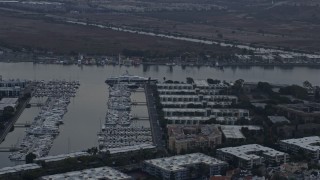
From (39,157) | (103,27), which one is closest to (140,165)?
(39,157)

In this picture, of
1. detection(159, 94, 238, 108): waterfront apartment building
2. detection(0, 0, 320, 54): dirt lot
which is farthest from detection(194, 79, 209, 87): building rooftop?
detection(0, 0, 320, 54): dirt lot

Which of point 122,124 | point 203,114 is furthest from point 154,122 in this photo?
point 203,114

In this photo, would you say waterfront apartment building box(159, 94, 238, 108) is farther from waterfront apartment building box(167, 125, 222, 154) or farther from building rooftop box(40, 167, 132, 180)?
building rooftop box(40, 167, 132, 180)

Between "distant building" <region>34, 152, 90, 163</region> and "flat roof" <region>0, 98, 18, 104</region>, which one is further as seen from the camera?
"flat roof" <region>0, 98, 18, 104</region>

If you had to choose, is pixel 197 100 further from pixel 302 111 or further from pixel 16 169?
pixel 16 169

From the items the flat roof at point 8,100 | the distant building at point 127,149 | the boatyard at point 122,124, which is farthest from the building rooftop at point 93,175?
the flat roof at point 8,100

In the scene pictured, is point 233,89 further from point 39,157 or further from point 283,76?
point 39,157
